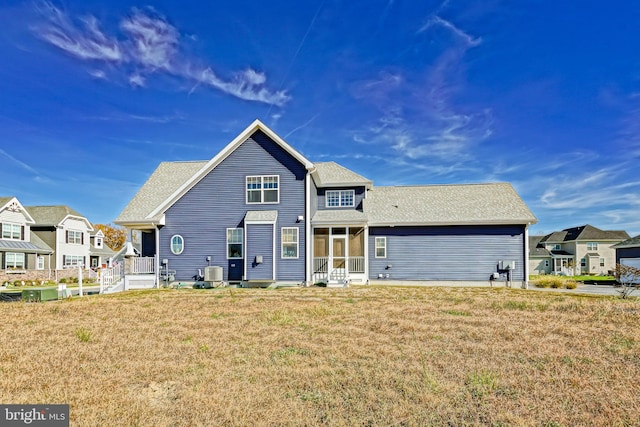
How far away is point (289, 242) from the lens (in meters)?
18.5

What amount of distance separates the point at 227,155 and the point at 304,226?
5.53 m

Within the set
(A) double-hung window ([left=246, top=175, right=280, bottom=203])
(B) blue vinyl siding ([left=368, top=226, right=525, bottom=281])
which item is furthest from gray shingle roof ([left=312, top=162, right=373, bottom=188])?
(B) blue vinyl siding ([left=368, top=226, right=525, bottom=281])

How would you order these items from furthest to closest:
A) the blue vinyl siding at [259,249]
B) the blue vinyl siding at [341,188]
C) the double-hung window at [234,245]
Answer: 1. the blue vinyl siding at [341,188]
2. the double-hung window at [234,245]
3. the blue vinyl siding at [259,249]

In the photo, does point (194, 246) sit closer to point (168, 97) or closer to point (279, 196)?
point (279, 196)

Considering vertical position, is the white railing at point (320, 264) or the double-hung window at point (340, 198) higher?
the double-hung window at point (340, 198)

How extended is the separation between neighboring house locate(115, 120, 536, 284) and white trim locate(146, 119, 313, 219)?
5 cm

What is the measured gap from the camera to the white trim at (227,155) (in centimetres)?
1844

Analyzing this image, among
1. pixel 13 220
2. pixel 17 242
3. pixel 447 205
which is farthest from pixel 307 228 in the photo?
pixel 13 220

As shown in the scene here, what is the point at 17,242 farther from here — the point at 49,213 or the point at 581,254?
the point at 581,254

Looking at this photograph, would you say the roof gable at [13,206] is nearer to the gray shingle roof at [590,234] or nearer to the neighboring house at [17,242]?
the neighboring house at [17,242]

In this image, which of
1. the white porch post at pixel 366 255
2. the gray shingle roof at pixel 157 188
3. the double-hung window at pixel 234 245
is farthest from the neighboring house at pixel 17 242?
the white porch post at pixel 366 255

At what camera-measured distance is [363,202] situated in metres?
21.0

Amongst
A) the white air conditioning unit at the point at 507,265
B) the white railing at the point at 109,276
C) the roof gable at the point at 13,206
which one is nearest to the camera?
the white railing at the point at 109,276

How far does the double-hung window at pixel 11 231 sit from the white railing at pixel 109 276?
65.2ft
